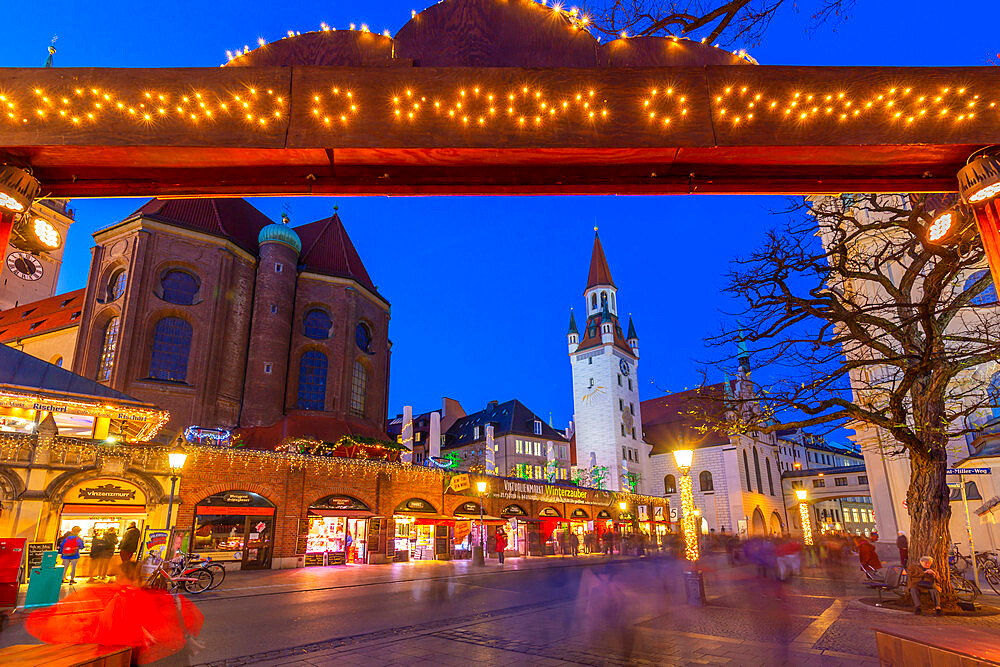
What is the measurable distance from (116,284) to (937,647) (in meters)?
37.0

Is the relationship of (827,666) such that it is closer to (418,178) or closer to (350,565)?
(418,178)

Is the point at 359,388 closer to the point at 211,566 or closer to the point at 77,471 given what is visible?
the point at 77,471

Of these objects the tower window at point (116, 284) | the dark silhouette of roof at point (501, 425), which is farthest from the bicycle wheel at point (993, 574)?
the dark silhouette of roof at point (501, 425)

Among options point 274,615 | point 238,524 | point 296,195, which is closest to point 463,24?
point 296,195

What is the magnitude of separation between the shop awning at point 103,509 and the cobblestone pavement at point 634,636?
14.6m

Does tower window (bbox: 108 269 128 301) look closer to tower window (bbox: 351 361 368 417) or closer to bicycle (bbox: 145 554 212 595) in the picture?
tower window (bbox: 351 361 368 417)

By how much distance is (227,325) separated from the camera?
32812mm

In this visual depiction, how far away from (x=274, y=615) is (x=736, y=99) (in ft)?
39.5

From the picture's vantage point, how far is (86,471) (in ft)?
64.2

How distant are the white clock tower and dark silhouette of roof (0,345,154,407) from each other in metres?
51.9

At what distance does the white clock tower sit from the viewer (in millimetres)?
63688

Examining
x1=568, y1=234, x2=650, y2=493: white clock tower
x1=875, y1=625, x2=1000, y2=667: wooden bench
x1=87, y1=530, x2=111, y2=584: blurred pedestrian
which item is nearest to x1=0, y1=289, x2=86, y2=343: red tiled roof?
x1=87, y1=530, x2=111, y2=584: blurred pedestrian

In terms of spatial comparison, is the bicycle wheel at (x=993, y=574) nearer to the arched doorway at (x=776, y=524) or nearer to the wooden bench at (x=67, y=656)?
the wooden bench at (x=67, y=656)

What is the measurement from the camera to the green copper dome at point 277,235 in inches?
1387
